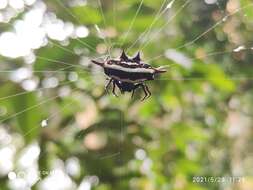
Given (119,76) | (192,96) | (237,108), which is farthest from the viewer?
(237,108)

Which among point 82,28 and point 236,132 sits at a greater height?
point 82,28

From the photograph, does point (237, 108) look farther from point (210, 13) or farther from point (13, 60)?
point (13, 60)

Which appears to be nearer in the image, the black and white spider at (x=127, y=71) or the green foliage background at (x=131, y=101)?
the black and white spider at (x=127, y=71)

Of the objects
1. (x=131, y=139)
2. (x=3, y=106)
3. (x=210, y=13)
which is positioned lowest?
(x=131, y=139)

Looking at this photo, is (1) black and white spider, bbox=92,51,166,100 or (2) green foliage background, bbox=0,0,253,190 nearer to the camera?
(1) black and white spider, bbox=92,51,166,100

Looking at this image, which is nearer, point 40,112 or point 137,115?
point 40,112

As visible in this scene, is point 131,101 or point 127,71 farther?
point 131,101

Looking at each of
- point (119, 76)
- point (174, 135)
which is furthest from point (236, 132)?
point (119, 76)

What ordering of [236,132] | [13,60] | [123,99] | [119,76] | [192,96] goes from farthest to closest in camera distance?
[236,132], [192,96], [123,99], [13,60], [119,76]
